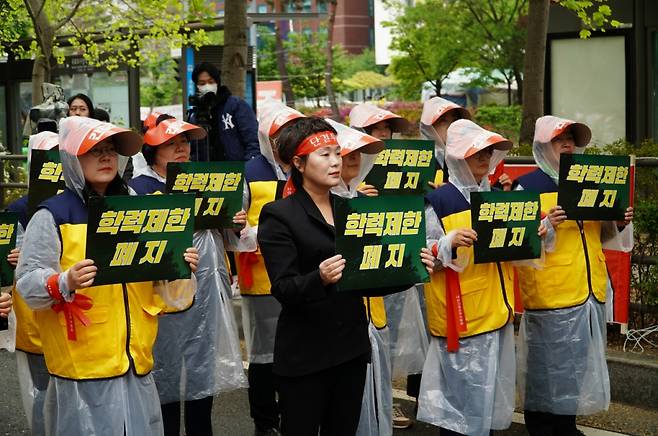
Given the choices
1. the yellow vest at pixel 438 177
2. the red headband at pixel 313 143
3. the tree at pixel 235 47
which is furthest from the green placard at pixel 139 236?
the tree at pixel 235 47

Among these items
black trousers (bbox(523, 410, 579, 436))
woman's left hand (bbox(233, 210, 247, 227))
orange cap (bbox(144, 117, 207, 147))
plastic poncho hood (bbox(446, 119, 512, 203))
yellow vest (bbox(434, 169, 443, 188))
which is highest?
orange cap (bbox(144, 117, 207, 147))

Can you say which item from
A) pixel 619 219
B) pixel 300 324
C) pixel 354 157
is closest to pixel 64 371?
pixel 300 324

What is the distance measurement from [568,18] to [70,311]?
13724 mm

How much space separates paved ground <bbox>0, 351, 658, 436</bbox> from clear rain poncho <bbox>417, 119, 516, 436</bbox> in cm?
111

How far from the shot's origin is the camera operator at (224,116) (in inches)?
325

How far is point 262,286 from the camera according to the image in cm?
651

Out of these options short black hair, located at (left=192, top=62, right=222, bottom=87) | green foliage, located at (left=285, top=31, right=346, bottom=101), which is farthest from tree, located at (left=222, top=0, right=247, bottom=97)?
green foliage, located at (left=285, top=31, right=346, bottom=101)

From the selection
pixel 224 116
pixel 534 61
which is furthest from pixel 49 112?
pixel 534 61

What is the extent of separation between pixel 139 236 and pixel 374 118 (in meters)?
2.93

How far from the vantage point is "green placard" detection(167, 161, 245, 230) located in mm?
5879

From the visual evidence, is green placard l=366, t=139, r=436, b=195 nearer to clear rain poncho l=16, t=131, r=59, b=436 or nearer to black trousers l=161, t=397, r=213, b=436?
black trousers l=161, t=397, r=213, b=436

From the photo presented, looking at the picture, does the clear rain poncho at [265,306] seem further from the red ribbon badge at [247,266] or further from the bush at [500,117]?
the bush at [500,117]

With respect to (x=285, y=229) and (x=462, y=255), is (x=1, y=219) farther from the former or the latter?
(x=462, y=255)

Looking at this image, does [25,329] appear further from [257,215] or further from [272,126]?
[272,126]
